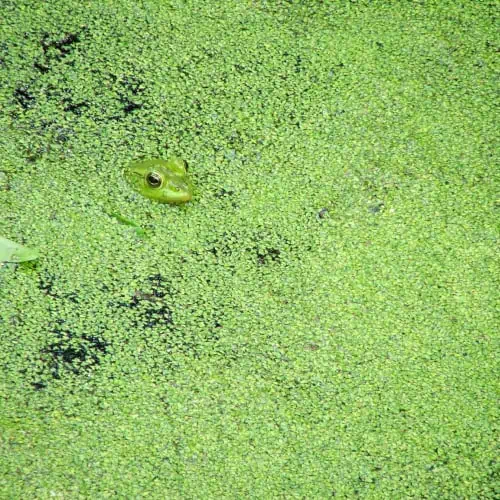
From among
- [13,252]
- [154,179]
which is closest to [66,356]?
[13,252]

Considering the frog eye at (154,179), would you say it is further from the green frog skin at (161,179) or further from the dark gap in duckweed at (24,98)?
the dark gap in duckweed at (24,98)

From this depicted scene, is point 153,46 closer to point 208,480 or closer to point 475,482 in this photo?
point 208,480

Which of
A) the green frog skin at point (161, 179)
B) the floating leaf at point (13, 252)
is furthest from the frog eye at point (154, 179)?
the floating leaf at point (13, 252)

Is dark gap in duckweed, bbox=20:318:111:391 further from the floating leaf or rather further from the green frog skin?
the green frog skin

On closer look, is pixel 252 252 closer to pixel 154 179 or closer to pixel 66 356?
pixel 154 179

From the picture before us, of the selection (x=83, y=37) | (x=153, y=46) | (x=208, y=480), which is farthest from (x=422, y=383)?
(x=83, y=37)

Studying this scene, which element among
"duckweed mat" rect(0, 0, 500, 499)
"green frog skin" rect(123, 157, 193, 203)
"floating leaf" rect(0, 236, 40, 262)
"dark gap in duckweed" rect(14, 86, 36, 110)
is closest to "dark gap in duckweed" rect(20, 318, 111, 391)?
"duckweed mat" rect(0, 0, 500, 499)
